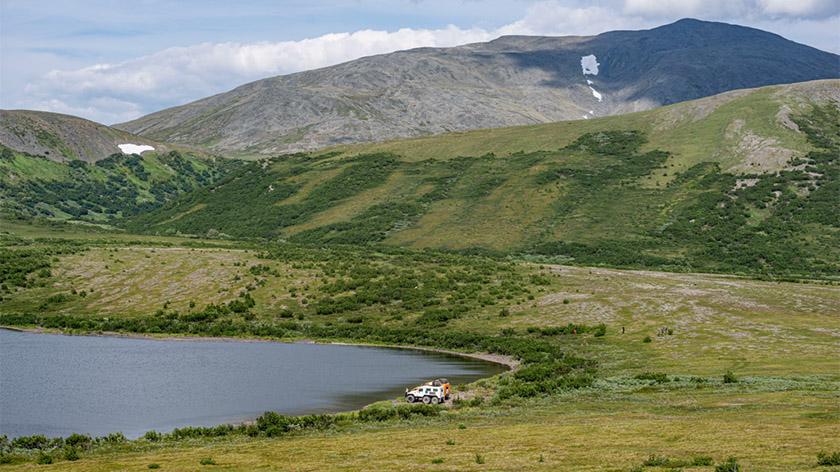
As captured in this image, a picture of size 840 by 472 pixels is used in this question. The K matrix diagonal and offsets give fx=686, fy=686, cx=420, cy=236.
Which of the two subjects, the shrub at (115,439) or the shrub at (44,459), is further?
the shrub at (115,439)

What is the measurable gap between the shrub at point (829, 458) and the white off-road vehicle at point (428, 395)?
32.6m

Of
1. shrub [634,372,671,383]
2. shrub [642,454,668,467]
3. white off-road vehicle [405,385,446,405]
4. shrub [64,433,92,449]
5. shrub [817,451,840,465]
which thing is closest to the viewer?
shrub [817,451,840,465]

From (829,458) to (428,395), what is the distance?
1339 inches

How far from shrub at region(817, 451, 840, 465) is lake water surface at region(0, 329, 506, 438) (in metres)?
37.2

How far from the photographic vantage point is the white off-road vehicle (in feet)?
192

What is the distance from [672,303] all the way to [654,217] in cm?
8456

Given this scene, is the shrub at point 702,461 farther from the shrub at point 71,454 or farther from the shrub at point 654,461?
the shrub at point 71,454

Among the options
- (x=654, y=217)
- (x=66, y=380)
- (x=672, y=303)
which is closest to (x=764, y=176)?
(x=654, y=217)

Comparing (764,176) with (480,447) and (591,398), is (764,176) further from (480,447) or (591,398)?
(480,447)

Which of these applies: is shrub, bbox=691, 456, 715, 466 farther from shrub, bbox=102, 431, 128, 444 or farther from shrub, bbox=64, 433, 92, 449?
shrub, bbox=64, 433, 92, 449

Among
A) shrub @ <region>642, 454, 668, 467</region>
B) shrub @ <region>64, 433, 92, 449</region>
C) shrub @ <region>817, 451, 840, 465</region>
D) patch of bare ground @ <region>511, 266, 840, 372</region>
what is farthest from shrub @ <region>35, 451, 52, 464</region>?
patch of bare ground @ <region>511, 266, 840, 372</region>

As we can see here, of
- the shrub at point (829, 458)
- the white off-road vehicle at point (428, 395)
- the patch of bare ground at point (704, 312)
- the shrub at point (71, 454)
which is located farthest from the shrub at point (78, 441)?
the patch of bare ground at point (704, 312)

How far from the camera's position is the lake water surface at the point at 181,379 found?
53.9m

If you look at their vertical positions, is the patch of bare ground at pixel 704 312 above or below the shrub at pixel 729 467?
below
